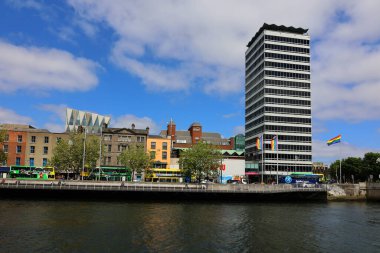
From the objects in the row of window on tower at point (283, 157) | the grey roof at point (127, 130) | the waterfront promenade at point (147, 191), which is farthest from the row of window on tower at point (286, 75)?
the waterfront promenade at point (147, 191)

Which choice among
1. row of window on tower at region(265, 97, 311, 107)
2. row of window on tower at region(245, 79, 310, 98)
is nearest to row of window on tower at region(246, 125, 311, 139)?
row of window on tower at region(265, 97, 311, 107)

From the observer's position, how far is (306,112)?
488 feet

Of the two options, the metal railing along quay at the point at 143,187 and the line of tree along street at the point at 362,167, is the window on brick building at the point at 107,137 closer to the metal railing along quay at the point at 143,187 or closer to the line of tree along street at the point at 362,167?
the metal railing along quay at the point at 143,187

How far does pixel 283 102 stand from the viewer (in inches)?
5797

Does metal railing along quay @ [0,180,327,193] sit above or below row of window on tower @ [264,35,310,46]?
below

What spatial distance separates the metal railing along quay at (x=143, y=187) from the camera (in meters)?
75.5

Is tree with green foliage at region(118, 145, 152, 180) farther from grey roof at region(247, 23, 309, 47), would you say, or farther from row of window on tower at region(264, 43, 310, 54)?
grey roof at region(247, 23, 309, 47)

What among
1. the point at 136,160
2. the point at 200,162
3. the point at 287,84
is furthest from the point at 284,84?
the point at 136,160

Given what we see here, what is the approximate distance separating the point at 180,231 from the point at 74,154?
6659 cm

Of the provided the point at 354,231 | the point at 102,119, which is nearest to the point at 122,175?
the point at 102,119

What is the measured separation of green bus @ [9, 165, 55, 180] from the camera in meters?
96.8

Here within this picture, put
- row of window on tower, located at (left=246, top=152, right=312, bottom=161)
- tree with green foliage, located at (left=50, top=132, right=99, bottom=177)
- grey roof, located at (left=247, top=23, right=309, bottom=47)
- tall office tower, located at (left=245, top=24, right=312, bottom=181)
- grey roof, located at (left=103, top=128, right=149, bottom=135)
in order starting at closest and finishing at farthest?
tree with green foliage, located at (left=50, top=132, right=99, bottom=177), grey roof, located at (left=103, top=128, right=149, bottom=135), row of window on tower, located at (left=246, top=152, right=312, bottom=161), tall office tower, located at (left=245, top=24, right=312, bottom=181), grey roof, located at (left=247, top=23, right=309, bottom=47)

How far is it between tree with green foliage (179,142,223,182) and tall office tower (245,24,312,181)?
44.8 m

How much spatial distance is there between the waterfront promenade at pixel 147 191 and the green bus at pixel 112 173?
3118 centimetres
